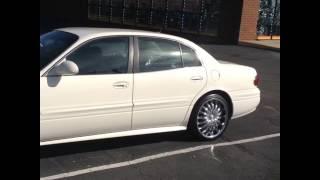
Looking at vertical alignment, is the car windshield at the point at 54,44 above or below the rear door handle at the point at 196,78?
above

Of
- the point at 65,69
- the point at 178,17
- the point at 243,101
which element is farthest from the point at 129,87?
the point at 178,17

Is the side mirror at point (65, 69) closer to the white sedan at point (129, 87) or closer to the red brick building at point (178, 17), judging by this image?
the white sedan at point (129, 87)

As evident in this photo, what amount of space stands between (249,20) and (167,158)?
14136 millimetres

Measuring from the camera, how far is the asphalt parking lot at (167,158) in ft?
16.4

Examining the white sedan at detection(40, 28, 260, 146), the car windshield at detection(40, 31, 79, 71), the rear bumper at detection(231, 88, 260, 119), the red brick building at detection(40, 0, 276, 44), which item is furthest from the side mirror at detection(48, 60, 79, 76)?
the red brick building at detection(40, 0, 276, 44)

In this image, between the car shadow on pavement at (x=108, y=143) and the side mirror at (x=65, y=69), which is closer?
the side mirror at (x=65, y=69)

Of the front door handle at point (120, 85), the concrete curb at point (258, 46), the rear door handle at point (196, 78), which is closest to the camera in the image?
the front door handle at point (120, 85)

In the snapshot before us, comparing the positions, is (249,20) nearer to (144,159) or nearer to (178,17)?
(178,17)

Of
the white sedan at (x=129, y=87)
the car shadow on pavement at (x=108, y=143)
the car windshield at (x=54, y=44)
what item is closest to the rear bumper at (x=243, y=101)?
the white sedan at (x=129, y=87)

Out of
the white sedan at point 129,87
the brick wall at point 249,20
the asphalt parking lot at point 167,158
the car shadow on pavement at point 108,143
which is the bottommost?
A: the asphalt parking lot at point 167,158

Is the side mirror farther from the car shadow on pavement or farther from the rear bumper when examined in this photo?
the rear bumper

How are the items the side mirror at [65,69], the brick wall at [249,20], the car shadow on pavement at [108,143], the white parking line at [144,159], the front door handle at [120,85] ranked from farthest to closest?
the brick wall at [249,20] < the car shadow on pavement at [108,143] < the front door handle at [120,85] < the side mirror at [65,69] < the white parking line at [144,159]
